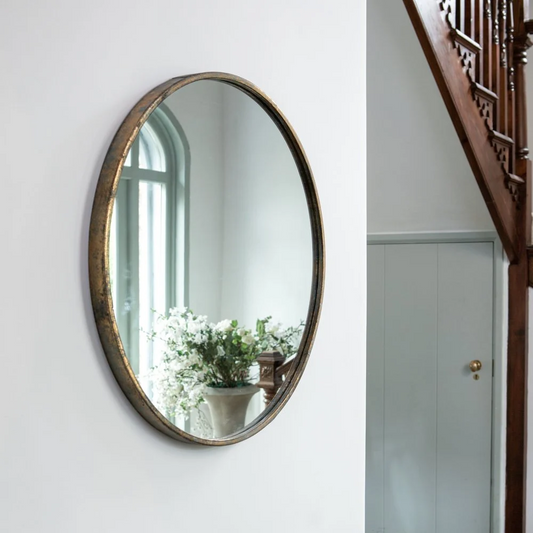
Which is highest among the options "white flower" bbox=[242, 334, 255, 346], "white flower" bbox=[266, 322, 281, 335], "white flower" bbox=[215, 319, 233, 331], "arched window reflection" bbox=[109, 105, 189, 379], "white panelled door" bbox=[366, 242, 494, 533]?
"arched window reflection" bbox=[109, 105, 189, 379]

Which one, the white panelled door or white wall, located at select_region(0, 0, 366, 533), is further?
the white panelled door

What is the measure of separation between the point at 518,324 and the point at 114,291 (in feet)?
8.53

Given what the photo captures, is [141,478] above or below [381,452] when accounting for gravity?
above

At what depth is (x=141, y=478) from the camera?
0.90 m

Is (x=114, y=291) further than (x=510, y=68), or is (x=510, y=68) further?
(x=510, y=68)

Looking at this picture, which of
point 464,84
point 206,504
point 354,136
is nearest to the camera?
point 206,504

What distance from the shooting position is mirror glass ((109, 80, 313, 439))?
0.89 meters

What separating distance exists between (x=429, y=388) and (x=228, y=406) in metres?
2.45

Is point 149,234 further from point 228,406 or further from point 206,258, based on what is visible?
point 228,406

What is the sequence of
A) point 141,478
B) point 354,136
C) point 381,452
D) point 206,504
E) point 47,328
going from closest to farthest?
point 47,328 → point 141,478 → point 206,504 → point 354,136 → point 381,452

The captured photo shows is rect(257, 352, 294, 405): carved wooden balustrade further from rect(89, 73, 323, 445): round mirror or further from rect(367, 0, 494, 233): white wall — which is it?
rect(367, 0, 494, 233): white wall

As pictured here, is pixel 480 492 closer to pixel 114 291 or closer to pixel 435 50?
pixel 435 50

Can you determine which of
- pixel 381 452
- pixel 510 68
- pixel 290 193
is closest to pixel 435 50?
pixel 510 68

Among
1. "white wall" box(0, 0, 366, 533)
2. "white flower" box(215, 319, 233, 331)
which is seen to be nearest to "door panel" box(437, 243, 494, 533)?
"white wall" box(0, 0, 366, 533)
